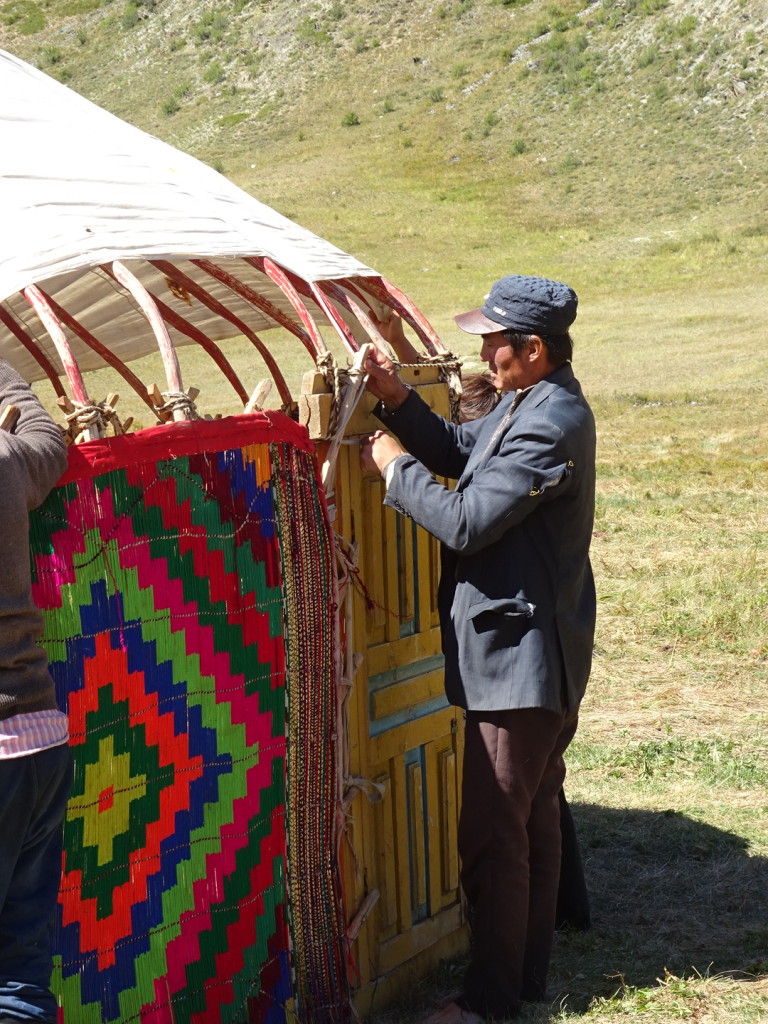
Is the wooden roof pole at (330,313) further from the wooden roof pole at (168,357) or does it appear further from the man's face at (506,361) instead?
the wooden roof pole at (168,357)

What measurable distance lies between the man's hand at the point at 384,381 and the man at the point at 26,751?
1058mm

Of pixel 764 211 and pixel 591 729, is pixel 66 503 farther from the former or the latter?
pixel 764 211

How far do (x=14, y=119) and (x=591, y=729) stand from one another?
3828 mm

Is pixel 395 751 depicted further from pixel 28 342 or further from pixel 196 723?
pixel 28 342

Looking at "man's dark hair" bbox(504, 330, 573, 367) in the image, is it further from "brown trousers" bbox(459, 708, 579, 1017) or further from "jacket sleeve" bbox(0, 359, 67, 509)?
"jacket sleeve" bbox(0, 359, 67, 509)

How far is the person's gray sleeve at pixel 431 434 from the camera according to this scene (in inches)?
138

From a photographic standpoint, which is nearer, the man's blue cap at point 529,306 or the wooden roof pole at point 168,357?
the wooden roof pole at point 168,357

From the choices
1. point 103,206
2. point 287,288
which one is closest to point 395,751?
point 287,288

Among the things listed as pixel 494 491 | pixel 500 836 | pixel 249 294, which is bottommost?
pixel 500 836

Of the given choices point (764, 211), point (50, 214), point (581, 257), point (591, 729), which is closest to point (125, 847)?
point (50, 214)

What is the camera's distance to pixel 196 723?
301 centimetres

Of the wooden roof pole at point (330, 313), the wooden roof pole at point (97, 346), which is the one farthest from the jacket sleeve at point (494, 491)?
the wooden roof pole at point (97, 346)

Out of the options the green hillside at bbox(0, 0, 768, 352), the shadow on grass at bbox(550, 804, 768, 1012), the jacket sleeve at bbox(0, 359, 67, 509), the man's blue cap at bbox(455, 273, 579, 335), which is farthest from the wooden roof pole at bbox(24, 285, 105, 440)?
the green hillside at bbox(0, 0, 768, 352)

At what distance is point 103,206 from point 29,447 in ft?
3.83
